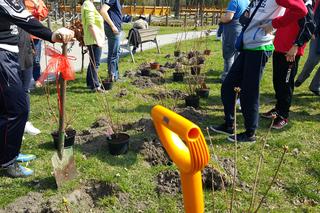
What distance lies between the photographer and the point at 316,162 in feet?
11.8

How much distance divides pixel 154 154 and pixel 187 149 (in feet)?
7.88

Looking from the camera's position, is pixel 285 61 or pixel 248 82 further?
pixel 285 61

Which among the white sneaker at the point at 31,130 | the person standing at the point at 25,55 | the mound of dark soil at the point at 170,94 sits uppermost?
the person standing at the point at 25,55

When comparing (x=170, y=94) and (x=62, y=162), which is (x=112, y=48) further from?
(x=62, y=162)

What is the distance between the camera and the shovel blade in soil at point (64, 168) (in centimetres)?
292

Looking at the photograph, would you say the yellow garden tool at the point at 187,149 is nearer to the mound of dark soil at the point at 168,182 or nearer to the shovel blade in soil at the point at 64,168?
the mound of dark soil at the point at 168,182

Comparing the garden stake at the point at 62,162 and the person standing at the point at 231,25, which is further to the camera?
the person standing at the point at 231,25

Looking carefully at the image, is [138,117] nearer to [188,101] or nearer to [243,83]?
[188,101]

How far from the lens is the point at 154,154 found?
3.54 m

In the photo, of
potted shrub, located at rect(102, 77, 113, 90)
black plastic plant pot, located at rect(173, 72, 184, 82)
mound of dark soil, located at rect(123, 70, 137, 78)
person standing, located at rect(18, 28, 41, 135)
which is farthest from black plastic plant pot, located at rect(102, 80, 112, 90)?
person standing, located at rect(18, 28, 41, 135)

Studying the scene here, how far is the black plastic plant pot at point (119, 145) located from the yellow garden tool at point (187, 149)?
2.26 m

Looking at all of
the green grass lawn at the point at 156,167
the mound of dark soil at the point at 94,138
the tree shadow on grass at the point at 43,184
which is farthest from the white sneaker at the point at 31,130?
the tree shadow on grass at the point at 43,184

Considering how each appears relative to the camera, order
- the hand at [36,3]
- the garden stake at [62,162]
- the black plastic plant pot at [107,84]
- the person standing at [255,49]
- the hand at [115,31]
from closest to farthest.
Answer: the garden stake at [62,162]
the person standing at [255,49]
the hand at [36,3]
the hand at [115,31]
the black plastic plant pot at [107,84]

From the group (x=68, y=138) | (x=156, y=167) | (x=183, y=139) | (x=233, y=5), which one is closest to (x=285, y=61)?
(x=233, y=5)
